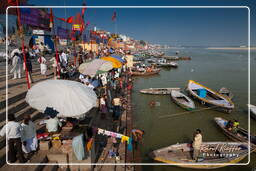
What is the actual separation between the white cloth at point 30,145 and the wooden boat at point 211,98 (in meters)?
14.5

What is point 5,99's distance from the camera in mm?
6660

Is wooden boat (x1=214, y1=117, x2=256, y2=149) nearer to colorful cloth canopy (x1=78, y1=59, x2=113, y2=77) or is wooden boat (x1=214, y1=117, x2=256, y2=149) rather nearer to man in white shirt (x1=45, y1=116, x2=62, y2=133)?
colorful cloth canopy (x1=78, y1=59, x2=113, y2=77)

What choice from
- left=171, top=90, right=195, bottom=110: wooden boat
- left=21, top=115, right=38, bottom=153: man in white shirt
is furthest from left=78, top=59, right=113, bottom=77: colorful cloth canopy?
left=171, top=90, right=195, bottom=110: wooden boat

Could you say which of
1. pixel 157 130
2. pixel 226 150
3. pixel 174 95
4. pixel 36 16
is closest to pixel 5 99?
pixel 36 16

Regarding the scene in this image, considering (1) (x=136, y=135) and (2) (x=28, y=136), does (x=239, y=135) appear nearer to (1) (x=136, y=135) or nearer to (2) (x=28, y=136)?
(1) (x=136, y=135)

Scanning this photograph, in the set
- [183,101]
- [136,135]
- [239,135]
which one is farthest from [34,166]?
[183,101]

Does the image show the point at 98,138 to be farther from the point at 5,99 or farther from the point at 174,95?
the point at 174,95

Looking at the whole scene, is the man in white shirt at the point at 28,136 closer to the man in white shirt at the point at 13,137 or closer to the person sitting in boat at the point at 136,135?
the man in white shirt at the point at 13,137

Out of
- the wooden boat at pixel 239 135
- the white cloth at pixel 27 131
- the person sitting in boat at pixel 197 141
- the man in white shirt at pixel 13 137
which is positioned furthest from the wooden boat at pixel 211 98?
the man in white shirt at pixel 13 137

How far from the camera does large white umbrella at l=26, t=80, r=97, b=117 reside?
4.90 metres

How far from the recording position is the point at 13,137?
442 cm

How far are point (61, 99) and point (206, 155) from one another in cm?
764

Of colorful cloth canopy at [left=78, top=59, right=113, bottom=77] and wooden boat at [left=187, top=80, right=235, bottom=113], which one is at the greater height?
colorful cloth canopy at [left=78, top=59, right=113, bottom=77]

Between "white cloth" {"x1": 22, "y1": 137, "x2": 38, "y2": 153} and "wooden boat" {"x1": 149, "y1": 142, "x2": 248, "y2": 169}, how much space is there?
5376 millimetres
